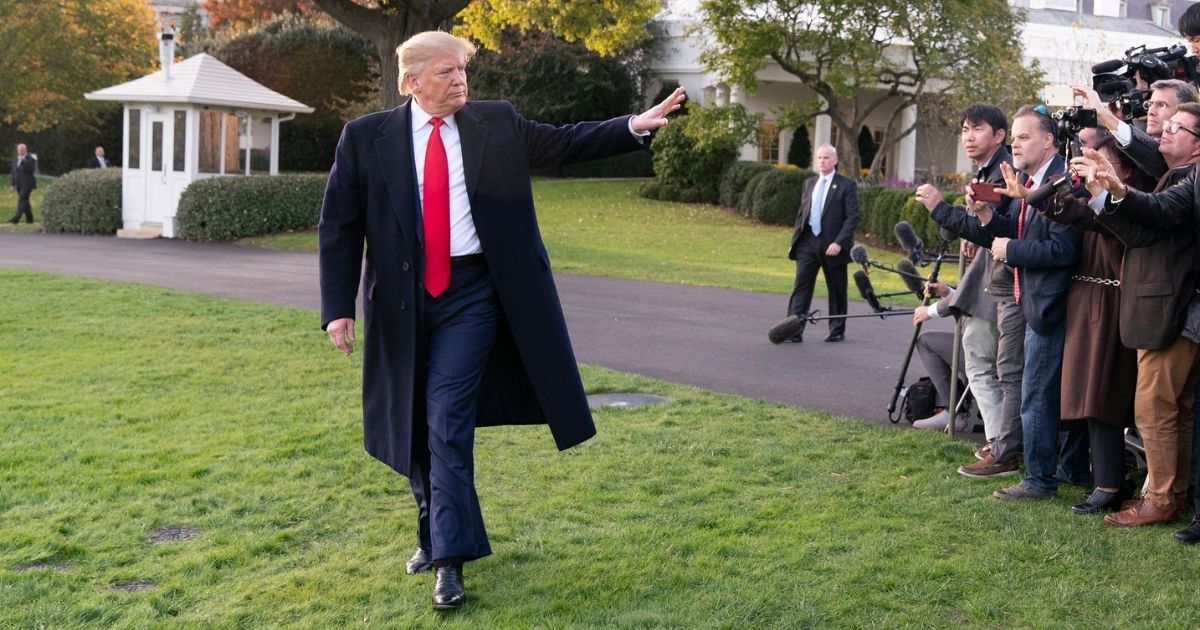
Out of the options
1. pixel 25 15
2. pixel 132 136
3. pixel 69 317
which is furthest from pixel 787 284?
pixel 25 15

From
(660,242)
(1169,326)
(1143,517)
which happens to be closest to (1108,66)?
(1169,326)

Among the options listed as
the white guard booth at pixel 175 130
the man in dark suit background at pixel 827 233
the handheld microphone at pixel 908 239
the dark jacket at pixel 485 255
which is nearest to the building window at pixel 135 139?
the white guard booth at pixel 175 130

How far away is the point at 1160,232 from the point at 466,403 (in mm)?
3024

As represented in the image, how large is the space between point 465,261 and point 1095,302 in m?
3.04

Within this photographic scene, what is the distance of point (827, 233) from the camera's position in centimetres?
1327

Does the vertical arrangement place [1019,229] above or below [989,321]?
above

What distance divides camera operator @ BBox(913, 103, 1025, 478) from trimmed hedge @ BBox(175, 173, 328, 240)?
62.5 ft

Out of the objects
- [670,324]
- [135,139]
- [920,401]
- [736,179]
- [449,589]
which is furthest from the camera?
[736,179]

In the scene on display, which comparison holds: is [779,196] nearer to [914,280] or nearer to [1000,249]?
[914,280]

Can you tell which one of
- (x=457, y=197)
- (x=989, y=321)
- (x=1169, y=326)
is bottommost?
(x=989, y=321)

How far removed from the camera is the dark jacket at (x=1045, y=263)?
6262mm

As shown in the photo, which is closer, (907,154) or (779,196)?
(779,196)

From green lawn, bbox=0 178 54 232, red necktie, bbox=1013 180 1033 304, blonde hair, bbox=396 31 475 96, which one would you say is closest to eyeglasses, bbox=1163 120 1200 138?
red necktie, bbox=1013 180 1033 304

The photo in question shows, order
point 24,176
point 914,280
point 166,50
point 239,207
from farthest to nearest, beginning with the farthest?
point 24,176, point 166,50, point 239,207, point 914,280
